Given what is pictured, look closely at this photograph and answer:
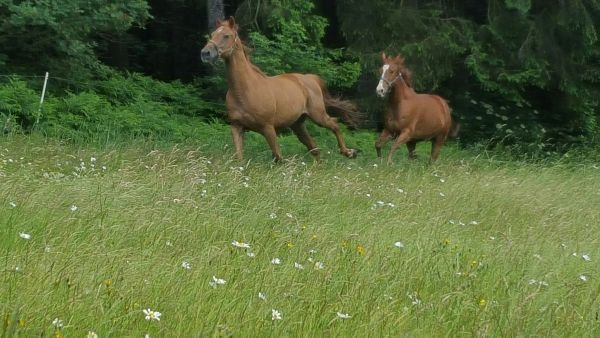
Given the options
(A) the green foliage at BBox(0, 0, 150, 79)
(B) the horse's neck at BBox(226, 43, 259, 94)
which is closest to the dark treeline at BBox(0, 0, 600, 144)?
(A) the green foliage at BBox(0, 0, 150, 79)

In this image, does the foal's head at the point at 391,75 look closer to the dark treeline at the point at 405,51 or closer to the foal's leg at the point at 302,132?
the foal's leg at the point at 302,132

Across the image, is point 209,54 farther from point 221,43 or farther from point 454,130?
point 454,130

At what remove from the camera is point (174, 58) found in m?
26.6

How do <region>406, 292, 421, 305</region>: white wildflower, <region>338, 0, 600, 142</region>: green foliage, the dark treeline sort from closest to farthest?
<region>406, 292, 421, 305</region>: white wildflower → the dark treeline → <region>338, 0, 600, 142</region>: green foliage

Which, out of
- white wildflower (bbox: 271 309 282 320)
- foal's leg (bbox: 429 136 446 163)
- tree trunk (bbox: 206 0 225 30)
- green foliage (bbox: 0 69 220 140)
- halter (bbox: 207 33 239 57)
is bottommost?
green foliage (bbox: 0 69 220 140)

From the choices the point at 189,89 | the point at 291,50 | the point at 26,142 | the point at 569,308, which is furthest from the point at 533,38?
the point at 569,308

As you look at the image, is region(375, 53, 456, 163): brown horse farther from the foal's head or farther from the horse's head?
the horse's head

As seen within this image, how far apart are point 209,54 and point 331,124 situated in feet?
10.2

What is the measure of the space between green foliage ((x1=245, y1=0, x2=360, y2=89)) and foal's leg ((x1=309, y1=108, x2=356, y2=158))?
3355 mm

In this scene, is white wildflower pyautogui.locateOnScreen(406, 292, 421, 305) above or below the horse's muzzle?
above

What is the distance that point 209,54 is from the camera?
13242 millimetres

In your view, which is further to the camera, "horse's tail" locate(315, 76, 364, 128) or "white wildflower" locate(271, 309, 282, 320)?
"horse's tail" locate(315, 76, 364, 128)

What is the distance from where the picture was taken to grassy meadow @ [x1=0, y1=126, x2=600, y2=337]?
4500 mm

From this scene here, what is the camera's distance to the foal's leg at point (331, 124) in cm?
1543
